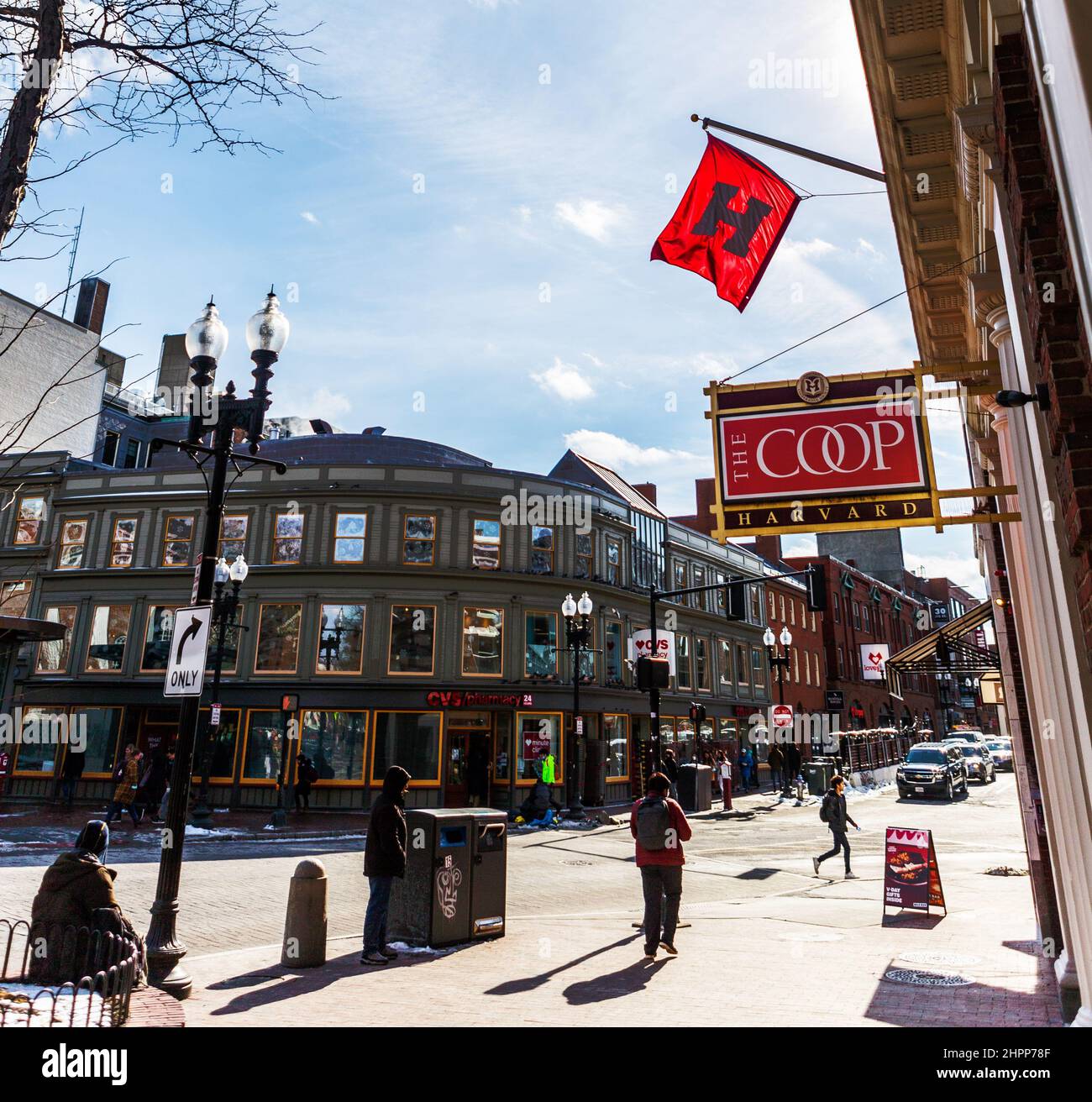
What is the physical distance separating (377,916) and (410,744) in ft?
62.1

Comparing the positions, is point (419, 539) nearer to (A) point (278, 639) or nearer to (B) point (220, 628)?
(A) point (278, 639)

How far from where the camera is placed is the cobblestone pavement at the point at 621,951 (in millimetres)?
6322

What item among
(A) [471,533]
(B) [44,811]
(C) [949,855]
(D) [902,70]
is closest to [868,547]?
(A) [471,533]

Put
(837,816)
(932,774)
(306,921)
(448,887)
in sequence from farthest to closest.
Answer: (932,774)
(837,816)
(448,887)
(306,921)

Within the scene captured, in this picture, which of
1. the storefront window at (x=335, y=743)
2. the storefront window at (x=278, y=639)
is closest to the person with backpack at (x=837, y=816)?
the storefront window at (x=335, y=743)

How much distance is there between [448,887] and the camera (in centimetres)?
880

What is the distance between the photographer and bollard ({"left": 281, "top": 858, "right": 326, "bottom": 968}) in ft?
25.5

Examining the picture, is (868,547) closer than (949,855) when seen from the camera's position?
No

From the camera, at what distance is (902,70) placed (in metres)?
6.49

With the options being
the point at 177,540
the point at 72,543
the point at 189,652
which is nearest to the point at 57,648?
the point at 72,543

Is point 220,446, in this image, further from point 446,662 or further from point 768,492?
point 446,662

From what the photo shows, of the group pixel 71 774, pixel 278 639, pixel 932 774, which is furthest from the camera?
pixel 932 774

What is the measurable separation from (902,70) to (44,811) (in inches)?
1063

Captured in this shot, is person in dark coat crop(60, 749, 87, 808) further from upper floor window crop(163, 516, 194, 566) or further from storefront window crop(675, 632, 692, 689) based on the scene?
storefront window crop(675, 632, 692, 689)
